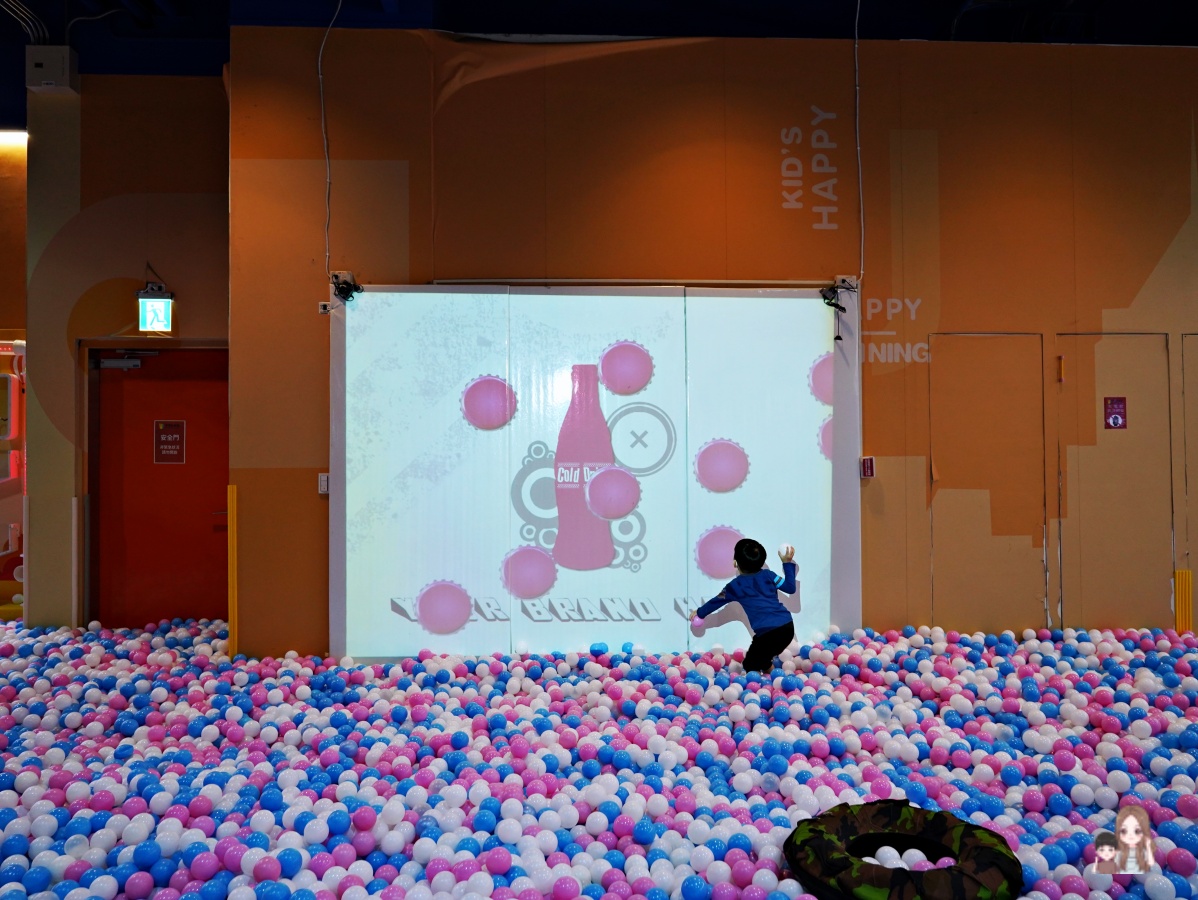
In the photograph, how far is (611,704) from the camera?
4273 mm

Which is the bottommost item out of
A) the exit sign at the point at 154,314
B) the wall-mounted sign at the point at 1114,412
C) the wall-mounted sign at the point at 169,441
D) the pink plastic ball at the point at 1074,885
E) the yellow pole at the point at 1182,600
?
the pink plastic ball at the point at 1074,885

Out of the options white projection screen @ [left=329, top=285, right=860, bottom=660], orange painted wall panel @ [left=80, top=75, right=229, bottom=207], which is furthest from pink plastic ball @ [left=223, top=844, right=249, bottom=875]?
orange painted wall panel @ [left=80, top=75, right=229, bottom=207]

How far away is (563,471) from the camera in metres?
5.27

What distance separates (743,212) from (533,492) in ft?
7.37

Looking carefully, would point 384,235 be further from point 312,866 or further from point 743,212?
point 312,866

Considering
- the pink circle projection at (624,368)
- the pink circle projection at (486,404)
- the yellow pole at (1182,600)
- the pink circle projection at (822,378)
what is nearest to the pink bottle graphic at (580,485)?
the pink circle projection at (624,368)

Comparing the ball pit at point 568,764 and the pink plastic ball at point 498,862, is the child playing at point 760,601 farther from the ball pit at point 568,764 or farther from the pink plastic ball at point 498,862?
the pink plastic ball at point 498,862

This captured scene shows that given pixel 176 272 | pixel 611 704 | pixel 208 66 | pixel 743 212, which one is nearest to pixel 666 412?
pixel 743 212

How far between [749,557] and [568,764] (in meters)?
1.61

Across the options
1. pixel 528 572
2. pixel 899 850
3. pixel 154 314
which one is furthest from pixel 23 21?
pixel 899 850

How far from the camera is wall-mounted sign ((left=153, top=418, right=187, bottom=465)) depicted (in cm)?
643

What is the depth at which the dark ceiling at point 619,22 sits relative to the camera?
20.0 ft

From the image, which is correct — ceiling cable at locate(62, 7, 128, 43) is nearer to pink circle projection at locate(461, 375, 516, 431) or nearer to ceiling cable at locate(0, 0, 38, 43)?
ceiling cable at locate(0, 0, 38, 43)

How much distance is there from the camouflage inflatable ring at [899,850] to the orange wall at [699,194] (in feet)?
9.02
